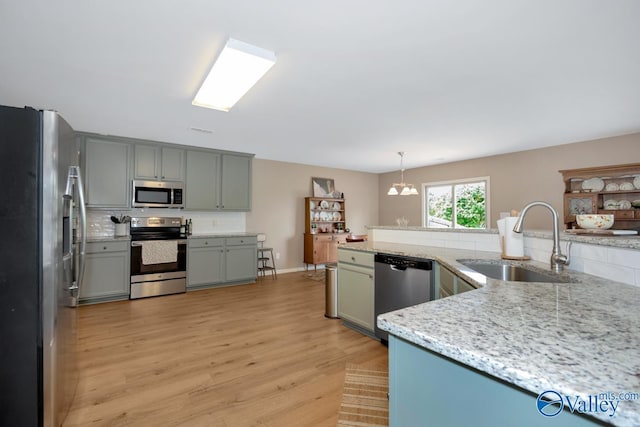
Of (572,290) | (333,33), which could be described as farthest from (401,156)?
(572,290)

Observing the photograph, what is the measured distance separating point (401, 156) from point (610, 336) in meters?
5.15

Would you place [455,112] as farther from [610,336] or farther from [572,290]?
[610,336]

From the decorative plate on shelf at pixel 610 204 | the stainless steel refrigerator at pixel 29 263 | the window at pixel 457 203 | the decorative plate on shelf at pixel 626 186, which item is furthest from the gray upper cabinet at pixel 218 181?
the decorative plate on shelf at pixel 626 186

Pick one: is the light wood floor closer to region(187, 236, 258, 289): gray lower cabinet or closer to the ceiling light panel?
region(187, 236, 258, 289): gray lower cabinet

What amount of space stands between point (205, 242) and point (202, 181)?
104cm

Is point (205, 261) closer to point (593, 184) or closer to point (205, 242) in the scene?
point (205, 242)

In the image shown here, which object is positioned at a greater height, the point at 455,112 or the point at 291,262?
the point at 455,112

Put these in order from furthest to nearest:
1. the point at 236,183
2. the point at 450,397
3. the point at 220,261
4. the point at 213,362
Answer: the point at 236,183 → the point at 220,261 → the point at 213,362 → the point at 450,397

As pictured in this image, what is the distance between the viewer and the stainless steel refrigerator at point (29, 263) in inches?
54.7

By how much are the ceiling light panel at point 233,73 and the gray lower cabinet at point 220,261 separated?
257cm

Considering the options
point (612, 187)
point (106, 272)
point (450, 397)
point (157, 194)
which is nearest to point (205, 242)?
point (157, 194)

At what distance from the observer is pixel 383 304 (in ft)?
8.91

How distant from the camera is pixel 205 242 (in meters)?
4.71

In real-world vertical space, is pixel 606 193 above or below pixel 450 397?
above
